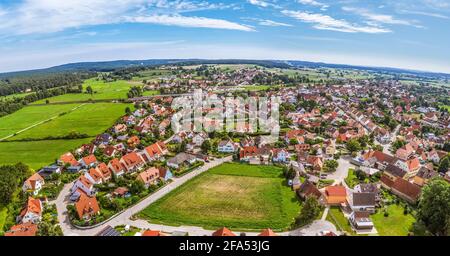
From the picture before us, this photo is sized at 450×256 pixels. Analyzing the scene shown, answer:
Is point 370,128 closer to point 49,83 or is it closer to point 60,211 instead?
point 60,211

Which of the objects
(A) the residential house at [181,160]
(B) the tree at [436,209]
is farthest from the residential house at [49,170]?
(B) the tree at [436,209]

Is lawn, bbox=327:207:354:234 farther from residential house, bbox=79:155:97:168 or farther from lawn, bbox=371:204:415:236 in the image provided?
residential house, bbox=79:155:97:168

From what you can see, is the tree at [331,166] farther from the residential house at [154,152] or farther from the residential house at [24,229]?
the residential house at [24,229]

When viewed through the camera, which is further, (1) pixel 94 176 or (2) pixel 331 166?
(2) pixel 331 166

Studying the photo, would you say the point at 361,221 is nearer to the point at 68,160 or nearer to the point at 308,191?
the point at 308,191

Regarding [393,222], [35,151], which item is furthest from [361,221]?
[35,151]

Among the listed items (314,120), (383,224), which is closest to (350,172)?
(383,224)
